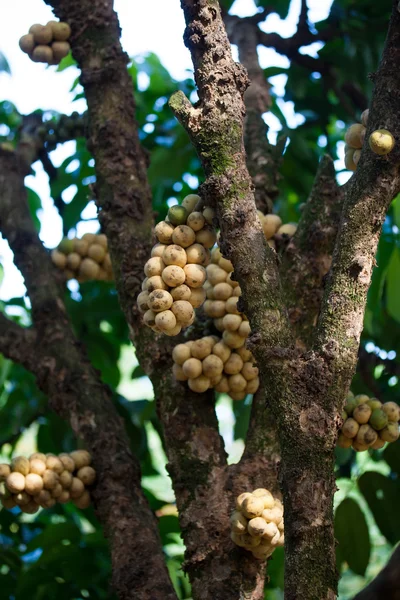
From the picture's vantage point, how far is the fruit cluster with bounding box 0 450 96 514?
219cm

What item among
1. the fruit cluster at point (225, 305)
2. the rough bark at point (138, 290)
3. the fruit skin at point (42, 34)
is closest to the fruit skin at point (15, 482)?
the rough bark at point (138, 290)

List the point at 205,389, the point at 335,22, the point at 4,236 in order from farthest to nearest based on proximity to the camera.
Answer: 1. the point at 335,22
2. the point at 4,236
3. the point at 205,389

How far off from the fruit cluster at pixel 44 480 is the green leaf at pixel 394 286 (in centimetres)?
118

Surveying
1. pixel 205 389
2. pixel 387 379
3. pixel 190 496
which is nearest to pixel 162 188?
pixel 387 379

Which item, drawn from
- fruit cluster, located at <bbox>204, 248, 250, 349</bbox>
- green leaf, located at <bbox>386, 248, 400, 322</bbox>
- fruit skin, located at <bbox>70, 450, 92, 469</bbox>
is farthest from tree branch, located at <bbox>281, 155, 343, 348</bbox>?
fruit skin, located at <bbox>70, 450, 92, 469</bbox>

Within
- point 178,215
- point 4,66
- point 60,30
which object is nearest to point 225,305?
point 178,215

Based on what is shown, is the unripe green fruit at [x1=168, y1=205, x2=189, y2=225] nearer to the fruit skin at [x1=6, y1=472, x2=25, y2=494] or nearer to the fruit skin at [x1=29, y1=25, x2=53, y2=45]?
the fruit skin at [x1=6, y1=472, x2=25, y2=494]

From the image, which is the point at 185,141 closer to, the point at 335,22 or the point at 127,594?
the point at 335,22

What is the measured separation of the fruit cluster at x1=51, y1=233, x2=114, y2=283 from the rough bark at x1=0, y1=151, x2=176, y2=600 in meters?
0.14

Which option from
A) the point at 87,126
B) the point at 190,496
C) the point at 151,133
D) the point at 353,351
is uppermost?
the point at 151,133

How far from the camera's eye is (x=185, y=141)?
130 inches

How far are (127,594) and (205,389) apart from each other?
1.85 ft

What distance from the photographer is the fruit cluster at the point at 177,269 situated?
1633mm

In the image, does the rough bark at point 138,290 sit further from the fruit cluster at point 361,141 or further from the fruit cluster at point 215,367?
the fruit cluster at point 361,141
